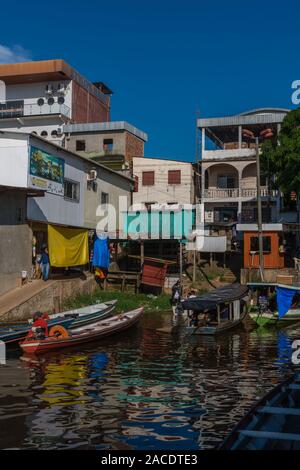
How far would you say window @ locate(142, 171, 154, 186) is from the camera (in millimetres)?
41281

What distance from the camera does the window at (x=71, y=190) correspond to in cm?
2917

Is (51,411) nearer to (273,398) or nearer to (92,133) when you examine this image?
(273,398)

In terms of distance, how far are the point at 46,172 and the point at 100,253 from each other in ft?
21.7

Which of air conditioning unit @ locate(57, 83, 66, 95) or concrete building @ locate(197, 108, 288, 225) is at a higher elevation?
air conditioning unit @ locate(57, 83, 66, 95)

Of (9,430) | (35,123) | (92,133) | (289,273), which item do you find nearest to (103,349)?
(9,430)

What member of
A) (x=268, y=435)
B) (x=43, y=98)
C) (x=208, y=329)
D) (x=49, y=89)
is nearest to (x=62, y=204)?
(x=208, y=329)

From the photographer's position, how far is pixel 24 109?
155 feet

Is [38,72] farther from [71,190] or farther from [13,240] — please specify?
[13,240]

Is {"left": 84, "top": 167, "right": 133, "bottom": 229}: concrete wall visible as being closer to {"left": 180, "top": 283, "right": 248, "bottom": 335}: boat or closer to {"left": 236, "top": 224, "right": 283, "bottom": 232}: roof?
{"left": 236, "top": 224, "right": 283, "bottom": 232}: roof

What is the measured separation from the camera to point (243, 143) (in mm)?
43719

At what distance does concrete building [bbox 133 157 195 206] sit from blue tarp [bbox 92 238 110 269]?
39.5 ft

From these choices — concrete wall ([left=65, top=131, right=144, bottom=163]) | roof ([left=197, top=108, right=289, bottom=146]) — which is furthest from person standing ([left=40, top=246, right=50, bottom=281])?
roof ([left=197, top=108, right=289, bottom=146])
